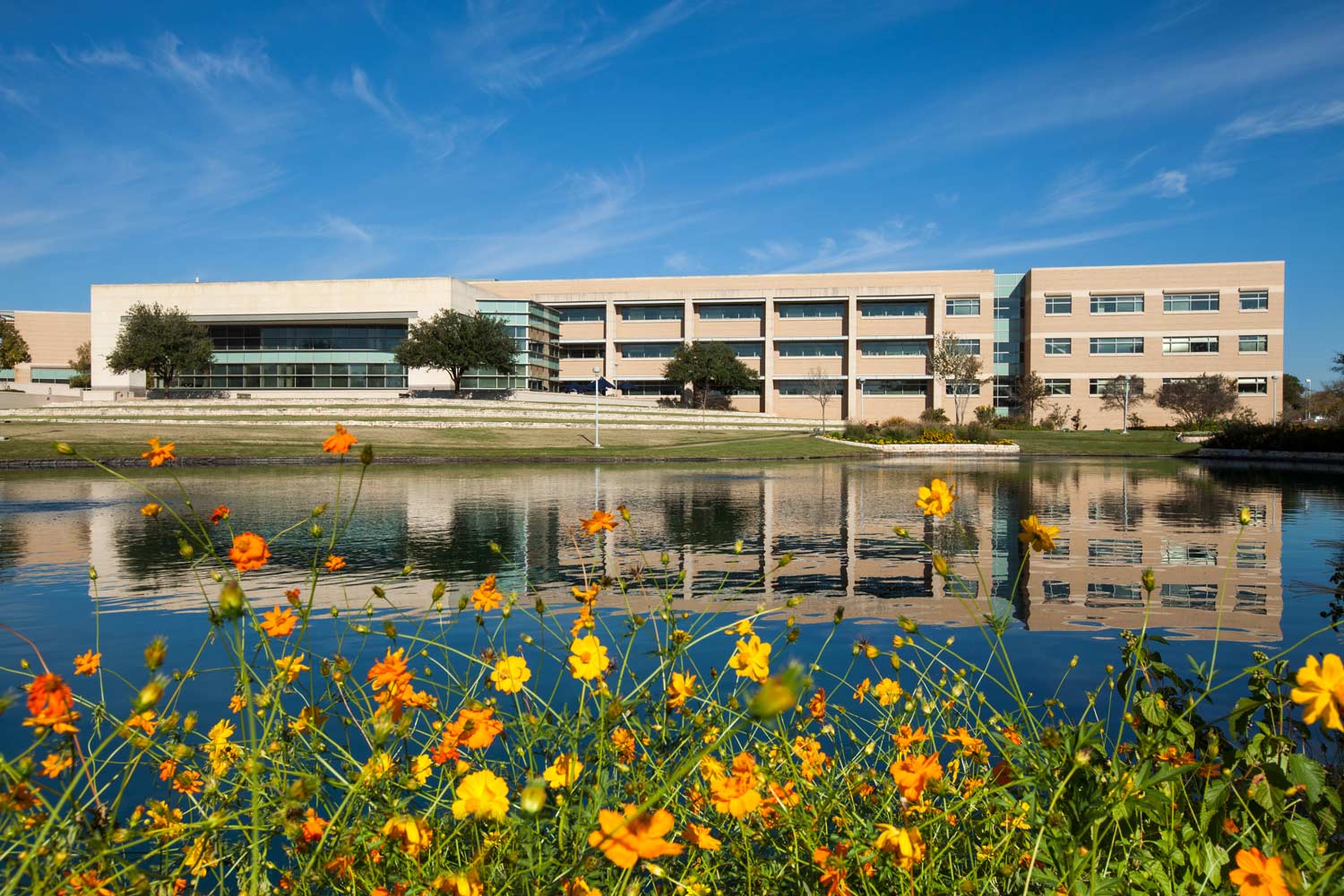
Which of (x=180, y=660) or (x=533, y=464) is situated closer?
(x=180, y=660)

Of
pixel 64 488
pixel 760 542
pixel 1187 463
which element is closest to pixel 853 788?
pixel 760 542

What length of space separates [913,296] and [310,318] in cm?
4445

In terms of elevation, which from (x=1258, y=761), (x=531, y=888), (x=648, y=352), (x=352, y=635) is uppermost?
(x=648, y=352)

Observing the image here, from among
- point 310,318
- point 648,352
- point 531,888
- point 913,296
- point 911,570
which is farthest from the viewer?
point 648,352

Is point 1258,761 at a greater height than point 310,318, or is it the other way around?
point 310,318

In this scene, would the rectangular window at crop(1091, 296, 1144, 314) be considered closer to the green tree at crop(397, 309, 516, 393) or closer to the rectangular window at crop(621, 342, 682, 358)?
the rectangular window at crop(621, 342, 682, 358)

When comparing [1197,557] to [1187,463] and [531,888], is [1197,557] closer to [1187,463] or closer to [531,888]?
[531,888]

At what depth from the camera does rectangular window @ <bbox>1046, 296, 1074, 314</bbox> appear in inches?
2724

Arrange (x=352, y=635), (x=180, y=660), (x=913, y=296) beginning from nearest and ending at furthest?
(x=180, y=660)
(x=352, y=635)
(x=913, y=296)

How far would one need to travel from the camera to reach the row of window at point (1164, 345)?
6656cm

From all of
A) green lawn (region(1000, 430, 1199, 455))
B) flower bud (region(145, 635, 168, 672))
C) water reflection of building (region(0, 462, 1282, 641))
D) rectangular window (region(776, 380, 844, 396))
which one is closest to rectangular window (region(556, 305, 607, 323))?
rectangular window (region(776, 380, 844, 396))

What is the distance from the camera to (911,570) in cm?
969

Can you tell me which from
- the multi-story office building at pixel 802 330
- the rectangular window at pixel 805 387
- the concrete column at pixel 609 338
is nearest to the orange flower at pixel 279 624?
the multi-story office building at pixel 802 330

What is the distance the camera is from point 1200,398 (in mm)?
61406
